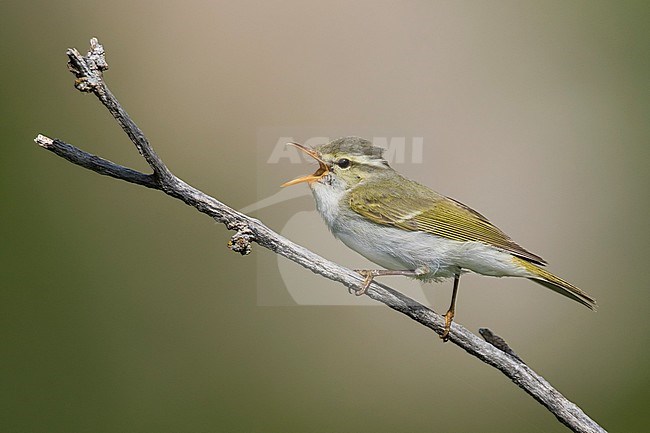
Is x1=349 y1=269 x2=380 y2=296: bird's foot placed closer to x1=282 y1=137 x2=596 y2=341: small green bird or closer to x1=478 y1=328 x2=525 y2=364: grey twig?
x1=282 y1=137 x2=596 y2=341: small green bird

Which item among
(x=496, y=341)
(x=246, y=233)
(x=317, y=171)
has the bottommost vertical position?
(x=496, y=341)

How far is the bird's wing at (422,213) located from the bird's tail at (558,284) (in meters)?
0.05

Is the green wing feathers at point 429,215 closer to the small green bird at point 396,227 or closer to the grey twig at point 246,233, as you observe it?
the small green bird at point 396,227

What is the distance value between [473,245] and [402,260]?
117mm

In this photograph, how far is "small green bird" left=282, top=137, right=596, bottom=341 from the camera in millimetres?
1153

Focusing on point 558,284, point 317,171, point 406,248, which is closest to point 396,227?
point 406,248

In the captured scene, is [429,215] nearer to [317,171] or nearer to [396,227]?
[396,227]

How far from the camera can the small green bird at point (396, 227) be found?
1153mm

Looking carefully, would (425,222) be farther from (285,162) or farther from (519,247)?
(285,162)

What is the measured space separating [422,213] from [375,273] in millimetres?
189

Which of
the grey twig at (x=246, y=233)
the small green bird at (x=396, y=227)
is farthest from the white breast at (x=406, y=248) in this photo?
the grey twig at (x=246, y=233)

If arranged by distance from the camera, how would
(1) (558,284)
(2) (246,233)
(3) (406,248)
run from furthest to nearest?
1. (3) (406,248)
2. (1) (558,284)
3. (2) (246,233)

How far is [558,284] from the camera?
106 cm

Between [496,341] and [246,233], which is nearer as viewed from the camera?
[246,233]
